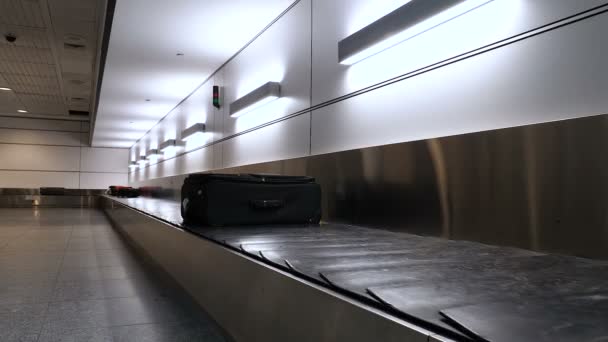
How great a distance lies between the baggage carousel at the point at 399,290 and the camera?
815 millimetres

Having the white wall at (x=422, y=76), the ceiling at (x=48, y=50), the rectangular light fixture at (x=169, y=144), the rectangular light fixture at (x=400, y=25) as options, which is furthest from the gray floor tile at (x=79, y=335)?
the rectangular light fixture at (x=169, y=144)

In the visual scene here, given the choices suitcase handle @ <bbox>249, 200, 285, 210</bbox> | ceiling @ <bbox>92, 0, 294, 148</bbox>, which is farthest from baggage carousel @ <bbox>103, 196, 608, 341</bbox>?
ceiling @ <bbox>92, 0, 294, 148</bbox>

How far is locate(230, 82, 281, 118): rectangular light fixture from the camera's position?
4703 millimetres

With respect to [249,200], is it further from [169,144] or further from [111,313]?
[169,144]

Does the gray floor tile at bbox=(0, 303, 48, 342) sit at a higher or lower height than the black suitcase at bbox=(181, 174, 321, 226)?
lower

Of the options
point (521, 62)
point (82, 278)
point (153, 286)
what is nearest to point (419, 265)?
point (521, 62)

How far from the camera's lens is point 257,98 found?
196 inches

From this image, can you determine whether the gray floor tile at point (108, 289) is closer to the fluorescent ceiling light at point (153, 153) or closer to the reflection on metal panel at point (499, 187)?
the reflection on metal panel at point (499, 187)

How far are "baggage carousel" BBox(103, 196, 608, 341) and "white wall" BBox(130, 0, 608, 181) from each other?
0.72 metres

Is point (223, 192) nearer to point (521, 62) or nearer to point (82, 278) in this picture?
point (82, 278)

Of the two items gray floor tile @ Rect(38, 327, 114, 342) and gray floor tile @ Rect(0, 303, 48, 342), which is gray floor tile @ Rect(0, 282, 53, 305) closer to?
gray floor tile @ Rect(0, 303, 48, 342)

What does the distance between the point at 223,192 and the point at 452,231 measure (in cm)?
152

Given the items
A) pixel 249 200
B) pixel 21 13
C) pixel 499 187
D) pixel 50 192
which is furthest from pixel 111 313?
pixel 50 192

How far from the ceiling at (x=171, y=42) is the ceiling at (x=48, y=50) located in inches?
36.8
